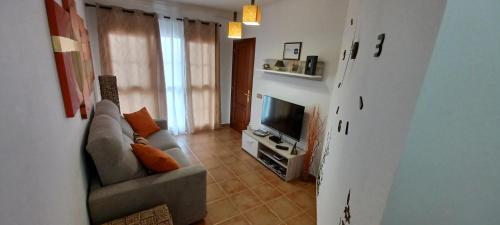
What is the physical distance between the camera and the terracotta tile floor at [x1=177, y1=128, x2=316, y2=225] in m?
2.13

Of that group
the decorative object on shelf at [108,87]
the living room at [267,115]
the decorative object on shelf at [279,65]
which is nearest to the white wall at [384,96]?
the living room at [267,115]

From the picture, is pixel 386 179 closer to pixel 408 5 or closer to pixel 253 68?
pixel 408 5

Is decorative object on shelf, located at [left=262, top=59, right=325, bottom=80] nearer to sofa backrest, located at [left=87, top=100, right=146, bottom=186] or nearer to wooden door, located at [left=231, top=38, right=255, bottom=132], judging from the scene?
wooden door, located at [left=231, top=38, right=255, bottom=132]

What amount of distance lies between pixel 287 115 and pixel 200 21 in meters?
2.41

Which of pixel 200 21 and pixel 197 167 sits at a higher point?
pixel 200 21

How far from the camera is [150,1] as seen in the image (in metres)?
3.47

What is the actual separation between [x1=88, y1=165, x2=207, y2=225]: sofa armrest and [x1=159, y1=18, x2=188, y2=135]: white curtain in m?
2.50

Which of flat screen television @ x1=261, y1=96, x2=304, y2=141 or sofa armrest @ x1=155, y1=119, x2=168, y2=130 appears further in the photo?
sofa armrest @ x1=155, y1=119, x2=168, y2=130

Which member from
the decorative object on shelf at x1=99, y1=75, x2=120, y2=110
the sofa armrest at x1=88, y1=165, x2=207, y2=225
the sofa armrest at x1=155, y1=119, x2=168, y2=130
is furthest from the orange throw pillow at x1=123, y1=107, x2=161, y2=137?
the sofa armrest at x1=88, y1=165, x2=207, y2=225

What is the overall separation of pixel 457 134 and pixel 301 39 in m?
2.55

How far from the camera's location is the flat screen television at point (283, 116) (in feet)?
9.46

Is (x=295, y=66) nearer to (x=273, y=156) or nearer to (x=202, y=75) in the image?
(x=273, y=156)

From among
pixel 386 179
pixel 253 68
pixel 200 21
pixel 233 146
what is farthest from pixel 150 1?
pixel 386 179

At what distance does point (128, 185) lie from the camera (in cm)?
156
